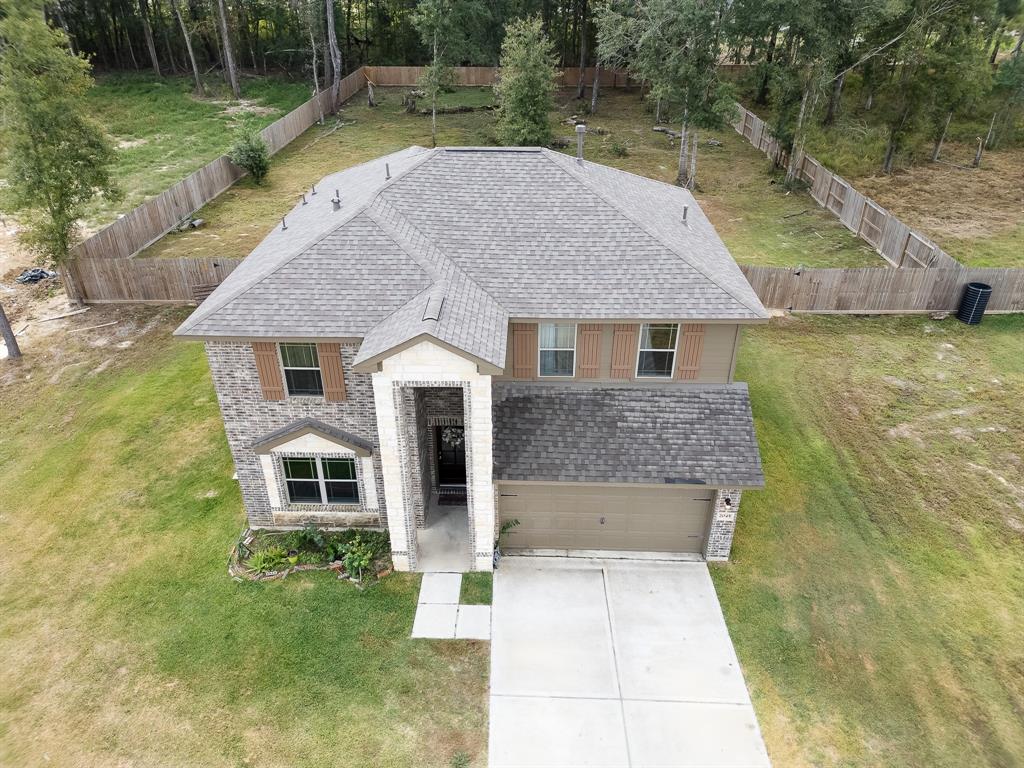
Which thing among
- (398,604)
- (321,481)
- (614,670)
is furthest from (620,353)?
(321,481)

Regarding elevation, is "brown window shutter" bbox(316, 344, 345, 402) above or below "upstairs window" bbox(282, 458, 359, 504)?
above

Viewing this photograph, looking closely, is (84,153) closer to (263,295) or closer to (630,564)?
(263,295)

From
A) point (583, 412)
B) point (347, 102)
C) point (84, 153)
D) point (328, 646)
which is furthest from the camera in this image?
point (347, 102)

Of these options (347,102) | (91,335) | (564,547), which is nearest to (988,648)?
(564,547)

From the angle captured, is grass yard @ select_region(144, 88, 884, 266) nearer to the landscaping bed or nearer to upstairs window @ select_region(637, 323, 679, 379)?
upstairs window @ select_region(637, 323, 679, 379)

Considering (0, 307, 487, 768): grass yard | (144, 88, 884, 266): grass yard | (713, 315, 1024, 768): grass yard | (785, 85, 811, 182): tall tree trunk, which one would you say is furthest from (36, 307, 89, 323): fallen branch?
(785, 85, 811, 182): tall tree trunk

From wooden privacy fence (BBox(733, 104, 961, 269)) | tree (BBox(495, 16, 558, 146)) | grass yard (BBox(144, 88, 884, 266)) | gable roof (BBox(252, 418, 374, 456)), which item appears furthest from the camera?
tree (BBox(495, 16, 558, 146))

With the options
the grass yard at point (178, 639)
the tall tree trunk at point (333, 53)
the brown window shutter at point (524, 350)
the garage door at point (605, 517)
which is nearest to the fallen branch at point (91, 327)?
the grass yard at point (178, 639)
